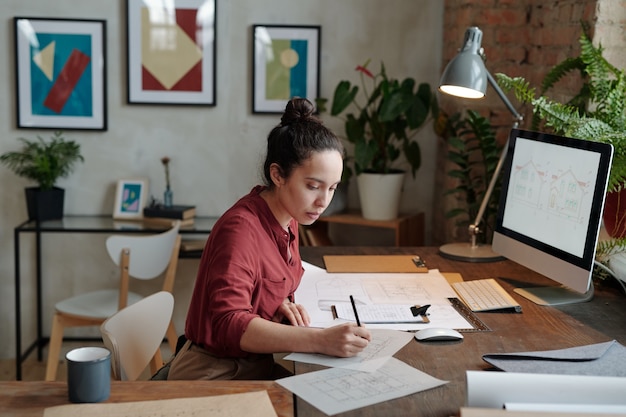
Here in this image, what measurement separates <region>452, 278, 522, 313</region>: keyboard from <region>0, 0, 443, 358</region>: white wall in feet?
5.93

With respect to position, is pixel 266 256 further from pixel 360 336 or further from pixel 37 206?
pixel 37 206

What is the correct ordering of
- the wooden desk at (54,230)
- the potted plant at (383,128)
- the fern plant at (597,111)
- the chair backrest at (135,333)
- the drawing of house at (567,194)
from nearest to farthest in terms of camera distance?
the chair backrest at (135,333), the drawing of house at (567,194), the fern plant at (597,111), the potted plant at (383,128), the wooden desk at (54,230)

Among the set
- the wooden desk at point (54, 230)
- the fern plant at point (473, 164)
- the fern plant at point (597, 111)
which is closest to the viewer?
the fern plant at point (597, 111)

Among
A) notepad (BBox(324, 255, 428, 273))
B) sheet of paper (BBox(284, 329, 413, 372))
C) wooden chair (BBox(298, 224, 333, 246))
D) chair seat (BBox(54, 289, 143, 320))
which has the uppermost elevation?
notepad (BBox(324, 255, 428, 273))

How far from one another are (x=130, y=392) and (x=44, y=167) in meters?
2.47

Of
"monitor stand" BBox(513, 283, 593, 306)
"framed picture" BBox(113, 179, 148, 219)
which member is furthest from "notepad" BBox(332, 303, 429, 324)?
"framed picture" BBox(113, 179, 148, 219)

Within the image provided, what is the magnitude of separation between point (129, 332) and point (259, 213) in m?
0.44

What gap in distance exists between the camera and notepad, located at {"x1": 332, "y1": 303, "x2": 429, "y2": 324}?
2.00m

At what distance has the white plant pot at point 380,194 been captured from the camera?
12.1 feet

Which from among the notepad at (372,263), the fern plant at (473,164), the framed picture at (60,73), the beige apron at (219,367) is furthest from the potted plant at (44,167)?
the beige apron at (219,367)

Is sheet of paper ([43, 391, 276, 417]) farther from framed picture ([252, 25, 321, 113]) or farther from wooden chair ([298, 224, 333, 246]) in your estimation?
framed picture ([252, 25, 321, 113])

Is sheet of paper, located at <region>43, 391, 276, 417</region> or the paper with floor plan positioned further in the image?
the paper with floor plan

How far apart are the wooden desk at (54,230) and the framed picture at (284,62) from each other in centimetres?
73

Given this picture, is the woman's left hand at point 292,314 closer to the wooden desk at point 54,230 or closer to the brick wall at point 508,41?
the brick wall at point 508,41
